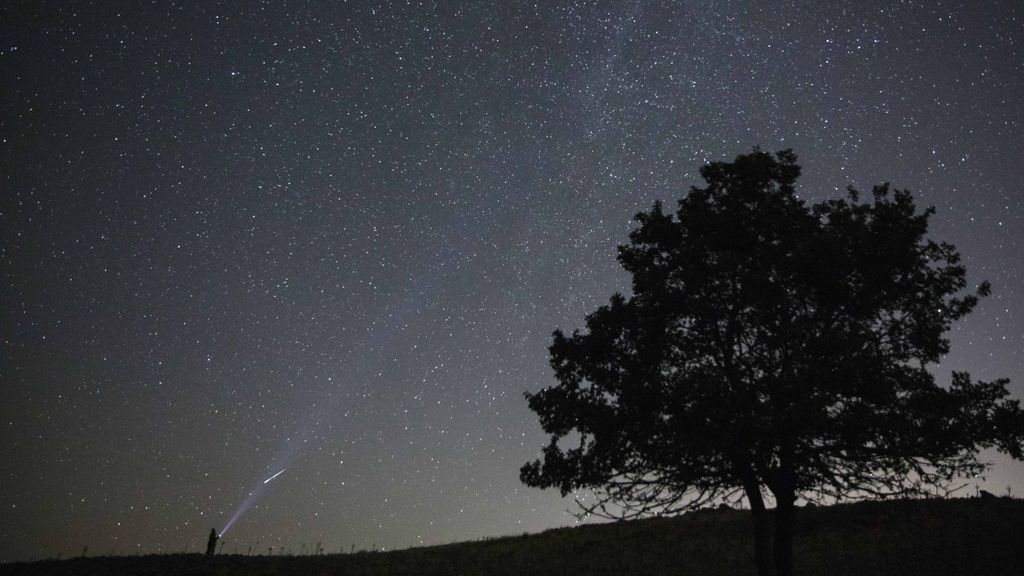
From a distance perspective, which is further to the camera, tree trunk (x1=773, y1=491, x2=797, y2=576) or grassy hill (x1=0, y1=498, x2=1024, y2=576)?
grassy hill (x1=0, y1=498, x2=1024, y2=576)

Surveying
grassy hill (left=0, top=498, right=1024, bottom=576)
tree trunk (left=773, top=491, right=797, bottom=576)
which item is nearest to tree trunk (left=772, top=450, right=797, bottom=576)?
tree trunk (left=773, top=491, right=797, bottom=576)

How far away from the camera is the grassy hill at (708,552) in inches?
759

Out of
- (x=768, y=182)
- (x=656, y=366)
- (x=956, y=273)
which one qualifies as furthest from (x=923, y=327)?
(x=656, y=366)

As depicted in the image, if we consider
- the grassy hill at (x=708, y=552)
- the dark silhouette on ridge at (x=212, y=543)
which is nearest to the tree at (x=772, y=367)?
the grassy hill at (x=708, y=552)

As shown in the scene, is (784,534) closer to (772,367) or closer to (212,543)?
(772,367)

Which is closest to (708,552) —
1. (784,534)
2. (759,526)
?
(784,534)

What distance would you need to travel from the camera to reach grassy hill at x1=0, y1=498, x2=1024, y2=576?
1928 centimetres

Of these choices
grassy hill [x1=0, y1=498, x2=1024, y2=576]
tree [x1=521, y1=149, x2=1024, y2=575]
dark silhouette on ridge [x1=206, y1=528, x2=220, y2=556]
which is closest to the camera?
tree [x1=521, y1=149, x2=1024, y2=575]

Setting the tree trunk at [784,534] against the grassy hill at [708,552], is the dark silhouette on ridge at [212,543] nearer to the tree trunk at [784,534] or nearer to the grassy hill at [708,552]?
the grassy hill at [708,552]

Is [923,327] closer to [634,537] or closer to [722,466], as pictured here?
[722,466]

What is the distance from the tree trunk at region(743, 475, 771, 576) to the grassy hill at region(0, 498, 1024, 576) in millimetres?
7554

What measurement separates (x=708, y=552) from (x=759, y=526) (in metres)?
11.5

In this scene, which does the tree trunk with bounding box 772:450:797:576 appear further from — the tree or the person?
the person

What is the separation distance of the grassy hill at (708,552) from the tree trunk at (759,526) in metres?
7.55
